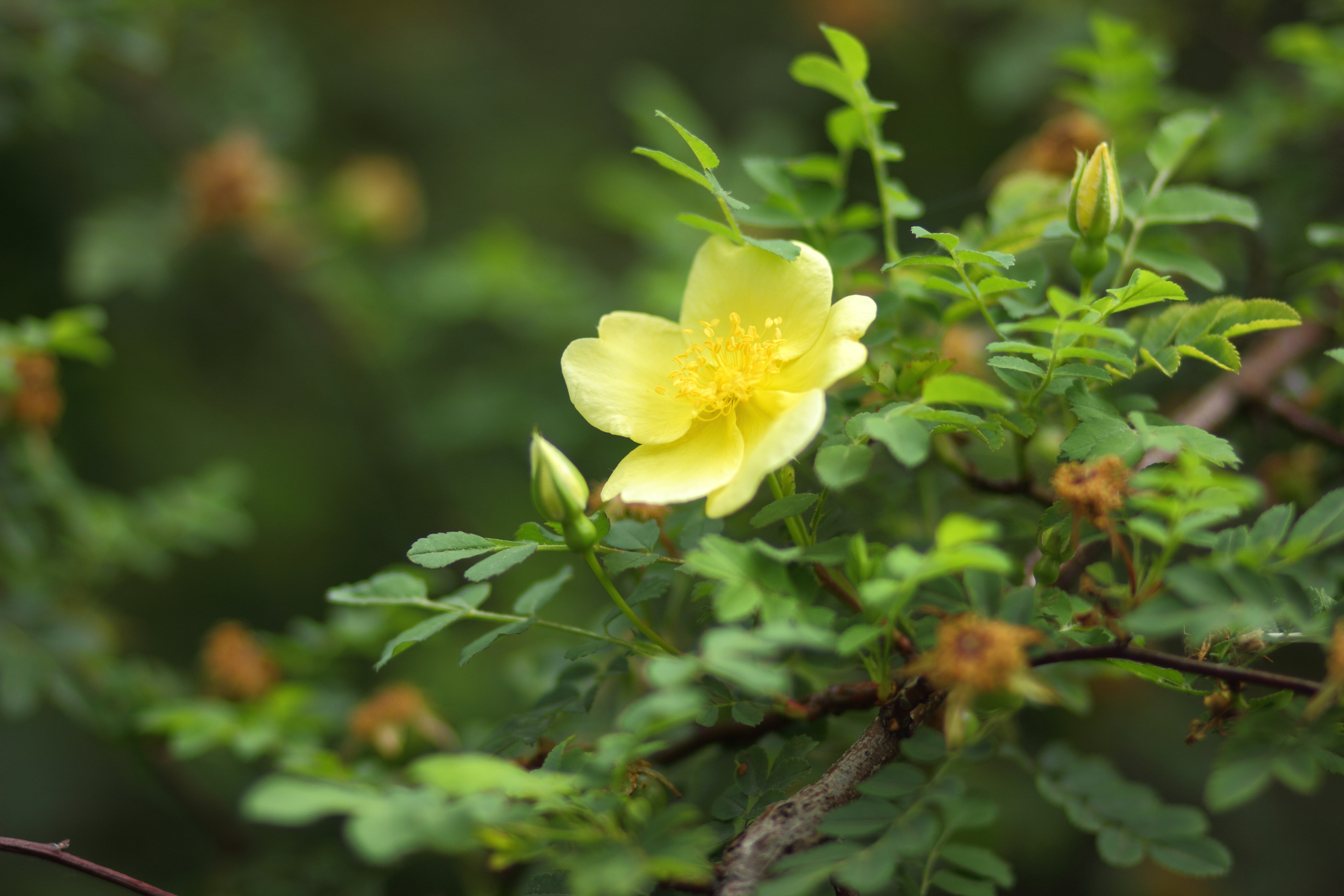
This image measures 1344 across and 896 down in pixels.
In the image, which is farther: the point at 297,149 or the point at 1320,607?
the point at 297,149

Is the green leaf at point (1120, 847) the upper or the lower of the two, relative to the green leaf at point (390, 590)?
lower

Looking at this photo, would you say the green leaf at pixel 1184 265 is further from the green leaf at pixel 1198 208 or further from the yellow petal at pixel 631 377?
the yellow petal at pixel 631 377

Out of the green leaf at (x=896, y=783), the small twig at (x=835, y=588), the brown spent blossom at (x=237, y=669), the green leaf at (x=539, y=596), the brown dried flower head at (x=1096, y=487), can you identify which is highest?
the brown spent blossom at (x=237, y=669)

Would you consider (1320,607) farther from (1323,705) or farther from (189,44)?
(189,44)

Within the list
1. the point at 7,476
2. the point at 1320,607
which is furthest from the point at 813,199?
the point at 7,476

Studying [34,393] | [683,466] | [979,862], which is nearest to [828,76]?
[683,466]

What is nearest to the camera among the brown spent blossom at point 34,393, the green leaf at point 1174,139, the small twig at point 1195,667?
the small twig at point 1195,667

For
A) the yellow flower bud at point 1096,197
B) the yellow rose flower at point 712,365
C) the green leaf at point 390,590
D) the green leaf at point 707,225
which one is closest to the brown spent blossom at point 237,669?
the green leaf at point 390,590
